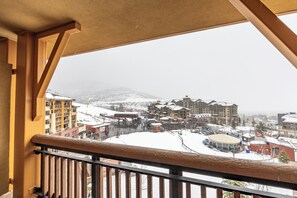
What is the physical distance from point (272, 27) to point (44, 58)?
2587 mm

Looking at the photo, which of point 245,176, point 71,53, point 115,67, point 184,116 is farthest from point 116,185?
point 71,53

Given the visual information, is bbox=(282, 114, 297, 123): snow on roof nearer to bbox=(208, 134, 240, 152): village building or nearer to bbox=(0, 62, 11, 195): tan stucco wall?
bbox=(208, 134, 240, 152): village building

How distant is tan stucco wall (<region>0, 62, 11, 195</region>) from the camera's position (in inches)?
95.2

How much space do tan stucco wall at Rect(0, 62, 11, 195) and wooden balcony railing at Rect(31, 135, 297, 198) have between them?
0.52 metres

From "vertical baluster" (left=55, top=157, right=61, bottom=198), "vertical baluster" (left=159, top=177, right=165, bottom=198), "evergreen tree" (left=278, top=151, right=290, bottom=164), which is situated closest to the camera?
"evergreen tree" (left=278, top=151, right=290, bottom=164)

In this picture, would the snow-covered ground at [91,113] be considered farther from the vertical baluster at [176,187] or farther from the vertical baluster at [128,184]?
the vertical baluster at [176,187]

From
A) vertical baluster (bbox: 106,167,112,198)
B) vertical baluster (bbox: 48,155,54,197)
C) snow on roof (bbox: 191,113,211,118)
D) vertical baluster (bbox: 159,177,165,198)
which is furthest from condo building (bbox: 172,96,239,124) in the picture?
vertical baluster (bbox: 48,155,54,197)

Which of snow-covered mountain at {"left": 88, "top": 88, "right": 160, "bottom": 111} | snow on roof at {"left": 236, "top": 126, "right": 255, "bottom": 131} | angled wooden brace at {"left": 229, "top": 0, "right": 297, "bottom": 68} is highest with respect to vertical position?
angled wooden brace at {"left": 229, "top": 0, "right": 297, "bottom": 68}

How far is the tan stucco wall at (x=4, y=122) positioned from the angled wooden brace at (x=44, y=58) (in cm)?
41

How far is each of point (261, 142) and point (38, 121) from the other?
254cm

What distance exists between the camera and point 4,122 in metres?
2.47

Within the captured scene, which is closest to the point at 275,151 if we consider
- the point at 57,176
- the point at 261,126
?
the point at 261,126

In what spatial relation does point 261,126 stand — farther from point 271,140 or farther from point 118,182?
point 118,182

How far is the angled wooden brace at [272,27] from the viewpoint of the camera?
1.13 metres
